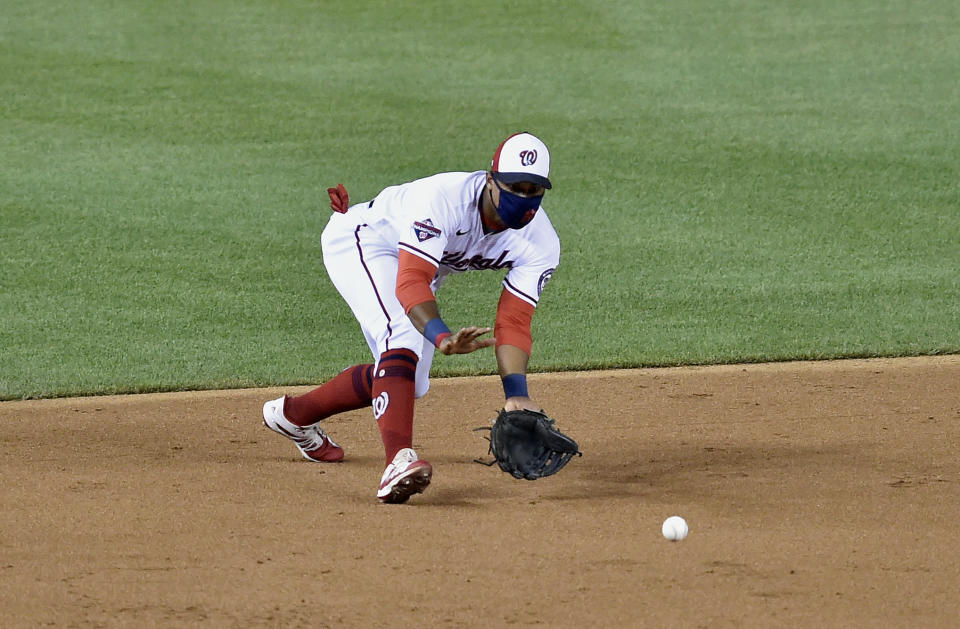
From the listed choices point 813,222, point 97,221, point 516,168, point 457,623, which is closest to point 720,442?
point 516,168

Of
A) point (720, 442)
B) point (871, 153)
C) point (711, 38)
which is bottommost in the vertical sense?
point (720, 442)

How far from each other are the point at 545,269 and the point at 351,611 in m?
1.98

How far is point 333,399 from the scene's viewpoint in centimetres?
602

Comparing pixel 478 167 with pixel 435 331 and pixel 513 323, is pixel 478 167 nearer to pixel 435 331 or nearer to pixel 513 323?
pixel 513 323

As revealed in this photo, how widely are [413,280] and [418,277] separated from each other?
26mm

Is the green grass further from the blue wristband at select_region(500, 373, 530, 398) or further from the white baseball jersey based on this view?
the blue wristband at select_region(500, 373, 530, 398)

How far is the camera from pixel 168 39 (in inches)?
Result: 621

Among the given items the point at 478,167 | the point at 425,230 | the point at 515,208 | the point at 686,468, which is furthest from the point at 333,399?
the point at 478,167

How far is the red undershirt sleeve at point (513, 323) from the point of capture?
5.59 metres

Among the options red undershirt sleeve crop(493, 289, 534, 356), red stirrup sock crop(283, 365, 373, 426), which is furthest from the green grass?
red undershirt sleeve crop(493, 289, 534, 356)

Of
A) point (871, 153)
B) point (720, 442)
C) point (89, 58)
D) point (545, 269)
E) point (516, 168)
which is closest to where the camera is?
point (516, 168)

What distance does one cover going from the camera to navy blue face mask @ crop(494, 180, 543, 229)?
535 cm

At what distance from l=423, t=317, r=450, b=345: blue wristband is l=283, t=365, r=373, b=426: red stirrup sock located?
2.72 feet

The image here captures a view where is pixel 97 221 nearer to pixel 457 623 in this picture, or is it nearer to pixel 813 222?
pixel 813 222
